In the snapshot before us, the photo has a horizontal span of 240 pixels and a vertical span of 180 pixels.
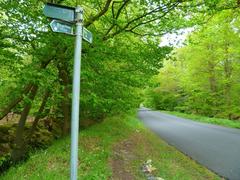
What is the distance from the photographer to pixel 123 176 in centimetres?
681

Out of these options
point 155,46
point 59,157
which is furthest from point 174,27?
point 59,157

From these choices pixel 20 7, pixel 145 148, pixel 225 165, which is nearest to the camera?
pixel 20 7

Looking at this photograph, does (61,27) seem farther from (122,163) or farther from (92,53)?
(122,163)

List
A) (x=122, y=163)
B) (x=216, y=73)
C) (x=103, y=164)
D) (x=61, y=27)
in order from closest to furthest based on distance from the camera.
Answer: (x=61, y=27) < (x=103, y=164) < (x=122, y=163) < (x=216, y=73)

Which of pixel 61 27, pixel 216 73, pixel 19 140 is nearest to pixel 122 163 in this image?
pixel 19 140

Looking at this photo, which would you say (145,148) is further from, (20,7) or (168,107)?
(168,107)

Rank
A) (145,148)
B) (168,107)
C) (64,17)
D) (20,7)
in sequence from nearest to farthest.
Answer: (64,17)
(20,7)
(145,148)
(168,107)

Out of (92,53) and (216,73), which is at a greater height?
(216,73)

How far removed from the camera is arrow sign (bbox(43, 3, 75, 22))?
11.0 ft

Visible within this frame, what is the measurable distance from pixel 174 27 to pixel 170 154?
169 inches

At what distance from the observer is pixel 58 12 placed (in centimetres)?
338

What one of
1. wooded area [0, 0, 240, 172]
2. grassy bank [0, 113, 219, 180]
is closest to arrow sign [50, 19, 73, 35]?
grassy bank [0, 113, 219, 180]

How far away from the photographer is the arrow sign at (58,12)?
3.37 meters

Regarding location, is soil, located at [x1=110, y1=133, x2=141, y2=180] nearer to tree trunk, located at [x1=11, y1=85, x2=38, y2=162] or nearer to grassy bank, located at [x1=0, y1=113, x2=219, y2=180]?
grassy bank, located at [x1=0, y1=113, x2=219, y2=180]
